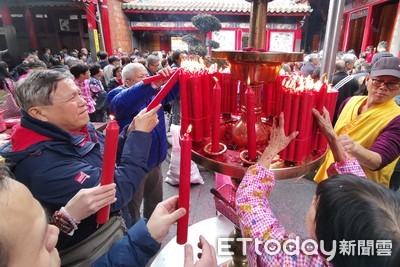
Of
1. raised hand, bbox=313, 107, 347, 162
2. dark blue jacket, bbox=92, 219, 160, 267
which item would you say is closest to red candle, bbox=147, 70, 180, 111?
dark blue jacket, bbox=92, 219, 160, 267

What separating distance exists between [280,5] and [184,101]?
11.6 metres

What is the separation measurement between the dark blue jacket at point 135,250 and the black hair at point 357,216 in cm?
58

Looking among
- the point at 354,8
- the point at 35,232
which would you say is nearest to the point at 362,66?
the point at 35,232

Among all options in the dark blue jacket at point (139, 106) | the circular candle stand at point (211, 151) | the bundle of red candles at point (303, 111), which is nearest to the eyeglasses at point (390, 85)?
the bundle of red candles at point (303, 111)

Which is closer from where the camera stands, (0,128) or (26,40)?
(0,128)

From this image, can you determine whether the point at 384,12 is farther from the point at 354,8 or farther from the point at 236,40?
the point at 236,40

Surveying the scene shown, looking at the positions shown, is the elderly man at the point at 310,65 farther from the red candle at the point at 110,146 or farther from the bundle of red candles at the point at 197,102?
the red candle at the point at 110,146

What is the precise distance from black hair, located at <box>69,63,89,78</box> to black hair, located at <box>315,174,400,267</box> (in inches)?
163

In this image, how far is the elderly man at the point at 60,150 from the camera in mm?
976

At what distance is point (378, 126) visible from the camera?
1.48m

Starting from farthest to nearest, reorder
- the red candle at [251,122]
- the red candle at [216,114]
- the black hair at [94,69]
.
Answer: the black hair at [94,69], the red candle at [216,114], the red candle at [251,122]

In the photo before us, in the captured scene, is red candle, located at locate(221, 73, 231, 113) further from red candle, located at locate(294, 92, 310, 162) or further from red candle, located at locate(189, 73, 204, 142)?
red candle, located at locate(294, 92, 310, 162)

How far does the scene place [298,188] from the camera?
10.6 feet

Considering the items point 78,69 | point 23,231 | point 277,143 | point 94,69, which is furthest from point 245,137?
point 94,69
